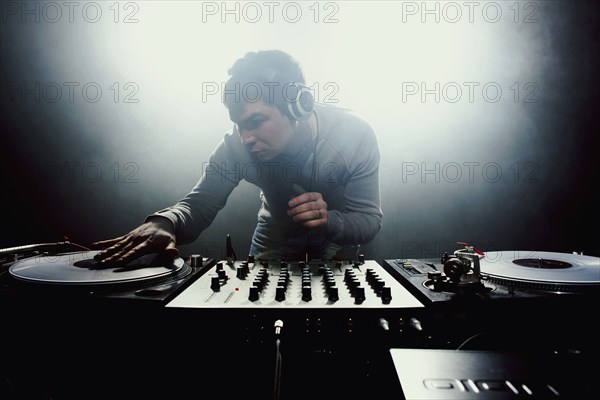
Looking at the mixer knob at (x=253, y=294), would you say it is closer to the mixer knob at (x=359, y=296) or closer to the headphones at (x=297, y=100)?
the mixer knob at (x=359, y=296)

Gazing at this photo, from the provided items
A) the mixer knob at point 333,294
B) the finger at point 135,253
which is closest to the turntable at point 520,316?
the mixer knob at point 333,294

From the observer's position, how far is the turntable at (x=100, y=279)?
1002 millimetres

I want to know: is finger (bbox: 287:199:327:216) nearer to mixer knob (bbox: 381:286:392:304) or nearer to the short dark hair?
the short dark hair

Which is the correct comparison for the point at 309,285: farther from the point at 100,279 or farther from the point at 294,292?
the point at 100,279

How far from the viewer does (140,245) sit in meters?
1.38

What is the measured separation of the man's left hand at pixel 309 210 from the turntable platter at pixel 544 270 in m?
0.76

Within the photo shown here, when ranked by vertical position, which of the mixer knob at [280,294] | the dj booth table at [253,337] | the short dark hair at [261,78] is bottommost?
the dj booth table at [253,337]

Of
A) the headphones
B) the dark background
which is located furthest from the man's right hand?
the headphones

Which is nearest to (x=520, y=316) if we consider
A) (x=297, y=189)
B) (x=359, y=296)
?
(x=359, y=296)

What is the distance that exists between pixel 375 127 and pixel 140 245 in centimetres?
131

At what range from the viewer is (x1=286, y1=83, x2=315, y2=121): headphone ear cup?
184 centimetres

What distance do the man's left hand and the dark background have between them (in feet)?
0.87

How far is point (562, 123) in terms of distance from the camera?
2.04 metres

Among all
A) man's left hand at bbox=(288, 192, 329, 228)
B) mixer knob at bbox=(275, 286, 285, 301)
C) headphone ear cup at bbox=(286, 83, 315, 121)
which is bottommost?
mixer knob at bbox=(275, 286, 285, 301)
